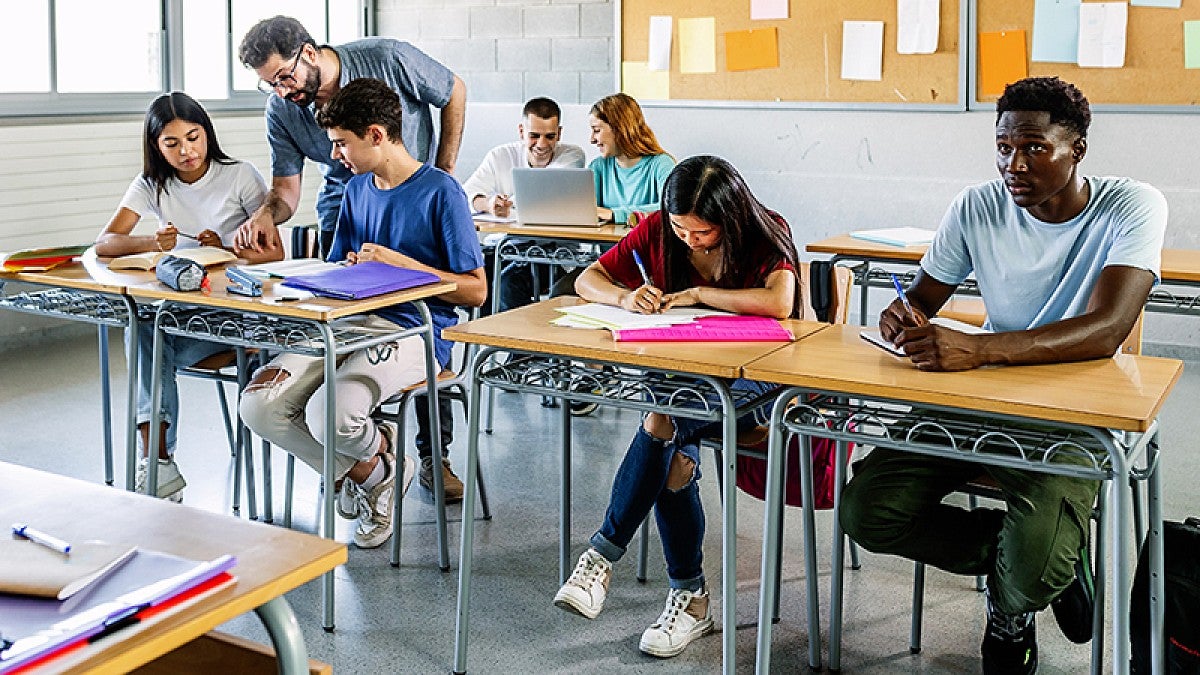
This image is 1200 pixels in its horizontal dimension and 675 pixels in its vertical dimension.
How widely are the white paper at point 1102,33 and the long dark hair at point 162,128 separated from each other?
3.42 meters

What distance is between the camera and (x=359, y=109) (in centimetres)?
309

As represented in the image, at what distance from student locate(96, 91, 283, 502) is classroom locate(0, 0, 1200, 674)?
4cm

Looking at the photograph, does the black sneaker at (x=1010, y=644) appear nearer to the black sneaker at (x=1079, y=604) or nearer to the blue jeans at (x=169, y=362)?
the black sneaker at (x=1079, y=604)

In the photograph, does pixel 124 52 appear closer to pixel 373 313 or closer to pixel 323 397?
pixel 373 313

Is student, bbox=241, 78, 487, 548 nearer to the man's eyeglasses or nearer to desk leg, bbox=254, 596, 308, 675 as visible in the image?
the man's eyeglasses

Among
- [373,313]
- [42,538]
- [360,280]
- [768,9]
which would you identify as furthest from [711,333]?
[768,9]

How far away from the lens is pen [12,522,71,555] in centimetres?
126

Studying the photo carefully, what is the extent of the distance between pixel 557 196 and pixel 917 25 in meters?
2.05

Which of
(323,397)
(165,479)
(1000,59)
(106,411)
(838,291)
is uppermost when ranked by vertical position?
(1000,59)

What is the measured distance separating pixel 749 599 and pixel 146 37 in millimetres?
4528

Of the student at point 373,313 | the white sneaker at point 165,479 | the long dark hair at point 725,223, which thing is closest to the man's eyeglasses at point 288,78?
the student at point 373,313

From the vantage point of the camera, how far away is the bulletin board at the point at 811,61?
5.48 m

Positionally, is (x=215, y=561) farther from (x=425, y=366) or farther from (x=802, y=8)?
(x=802, y=8)

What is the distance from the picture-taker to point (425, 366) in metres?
3.06
